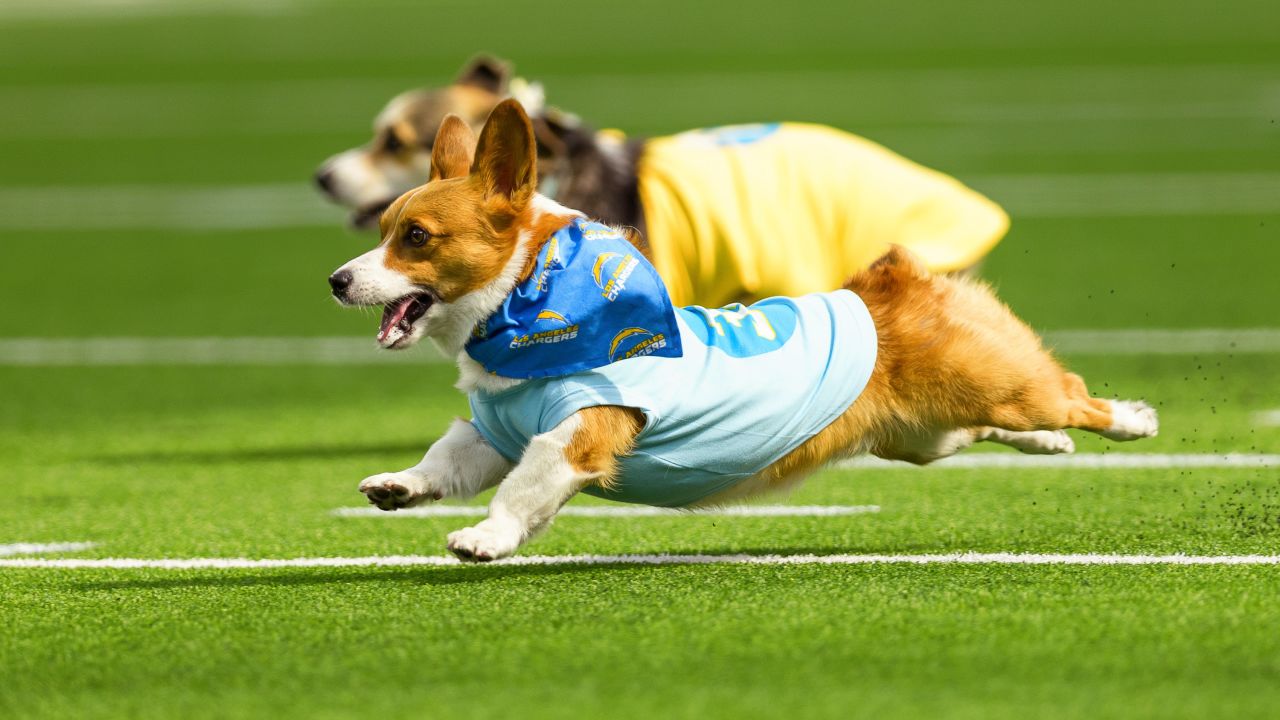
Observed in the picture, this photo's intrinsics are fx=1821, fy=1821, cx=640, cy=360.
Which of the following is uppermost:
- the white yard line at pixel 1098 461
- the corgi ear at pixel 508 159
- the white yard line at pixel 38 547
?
the corgi ear at pixel 508 159

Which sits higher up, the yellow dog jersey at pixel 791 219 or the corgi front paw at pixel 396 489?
the yellow dog jersey at pixel 791 219

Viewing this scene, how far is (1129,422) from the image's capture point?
196 inches

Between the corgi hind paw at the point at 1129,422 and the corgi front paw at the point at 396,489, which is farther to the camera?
the corgi hind paw at the point at 1129,422

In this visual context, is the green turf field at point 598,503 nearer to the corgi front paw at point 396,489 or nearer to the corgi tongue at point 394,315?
the corgi front paw at point 396,489

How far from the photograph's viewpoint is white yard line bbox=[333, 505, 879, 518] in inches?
213

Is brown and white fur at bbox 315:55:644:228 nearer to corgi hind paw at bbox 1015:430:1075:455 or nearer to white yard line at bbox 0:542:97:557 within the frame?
corgi hind paw at bbox 1015:430:1075:455

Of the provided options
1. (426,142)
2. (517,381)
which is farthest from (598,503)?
(426,142)

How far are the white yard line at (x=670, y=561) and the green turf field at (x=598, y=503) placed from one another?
0.22 ft

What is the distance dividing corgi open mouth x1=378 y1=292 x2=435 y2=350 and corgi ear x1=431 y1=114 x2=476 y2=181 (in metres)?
0.40

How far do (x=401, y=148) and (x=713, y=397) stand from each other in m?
3.56

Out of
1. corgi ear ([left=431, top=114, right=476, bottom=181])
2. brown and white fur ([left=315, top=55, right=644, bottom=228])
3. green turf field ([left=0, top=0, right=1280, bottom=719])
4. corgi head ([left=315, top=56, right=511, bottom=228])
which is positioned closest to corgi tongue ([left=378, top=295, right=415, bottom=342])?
corgi ear ([left=431, top=114, right=476, bottom=181])

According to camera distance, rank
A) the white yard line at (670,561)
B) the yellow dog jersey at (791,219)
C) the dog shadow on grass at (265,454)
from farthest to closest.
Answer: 1. the dog shadow on grass at (265,454)
2. the yellow dog jersey at (791,219)
3. the white yard line at (670,561)

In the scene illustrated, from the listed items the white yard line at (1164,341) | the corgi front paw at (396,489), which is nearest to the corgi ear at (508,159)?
the corgi front paw at (396,489)

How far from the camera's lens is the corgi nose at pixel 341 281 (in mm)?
4230
